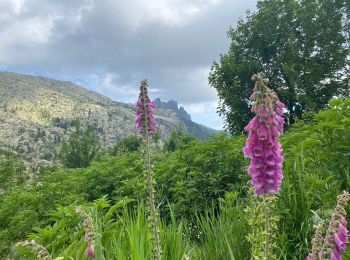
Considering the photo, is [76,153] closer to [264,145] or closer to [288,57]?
[288,57]

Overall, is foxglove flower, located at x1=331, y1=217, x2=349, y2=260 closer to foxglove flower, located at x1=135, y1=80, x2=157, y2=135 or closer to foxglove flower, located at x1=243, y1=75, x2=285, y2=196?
foxglove flower, located at x1=243, y1=75, x2=285, y2=196

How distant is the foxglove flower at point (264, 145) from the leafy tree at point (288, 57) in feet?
114

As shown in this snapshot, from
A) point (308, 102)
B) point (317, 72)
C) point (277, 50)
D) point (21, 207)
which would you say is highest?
point (277, 50)

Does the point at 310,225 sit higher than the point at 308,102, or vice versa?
the point at 308,102

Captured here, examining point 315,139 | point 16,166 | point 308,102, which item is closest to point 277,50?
point 308,102

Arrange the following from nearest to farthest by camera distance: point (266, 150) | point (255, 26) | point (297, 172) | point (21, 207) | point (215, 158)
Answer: point (266, 150) < point (297, 172) < point (215, 158) < point (21, 207) < point (255, 26)

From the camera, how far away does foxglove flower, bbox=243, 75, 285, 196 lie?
2.20 m

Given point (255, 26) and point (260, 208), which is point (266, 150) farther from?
point (255, 26)

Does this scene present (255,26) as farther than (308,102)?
Yes

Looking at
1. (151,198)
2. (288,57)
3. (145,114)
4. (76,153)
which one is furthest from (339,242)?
(76,153)

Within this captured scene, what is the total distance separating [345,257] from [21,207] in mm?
9712

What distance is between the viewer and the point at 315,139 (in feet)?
22.1

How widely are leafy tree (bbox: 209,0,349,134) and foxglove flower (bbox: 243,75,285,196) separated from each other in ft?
114

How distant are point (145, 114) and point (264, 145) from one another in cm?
137
